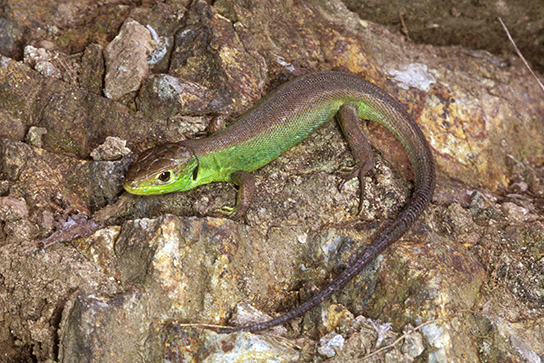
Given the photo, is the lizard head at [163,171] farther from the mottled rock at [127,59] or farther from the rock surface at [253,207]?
the mottled rock at [127,59]

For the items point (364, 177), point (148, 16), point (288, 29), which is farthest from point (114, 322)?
point (288, 29)

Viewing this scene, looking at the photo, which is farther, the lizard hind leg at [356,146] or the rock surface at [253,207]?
the lizard hind leg at [356,146]

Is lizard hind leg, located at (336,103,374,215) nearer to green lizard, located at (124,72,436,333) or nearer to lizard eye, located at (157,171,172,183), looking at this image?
green lizard, located at (124,72,436,333)

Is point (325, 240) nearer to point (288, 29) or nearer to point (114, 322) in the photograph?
point (114, 322)

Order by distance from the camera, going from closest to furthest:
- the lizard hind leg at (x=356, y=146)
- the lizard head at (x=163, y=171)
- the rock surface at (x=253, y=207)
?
the rock surface at (x=253, y=207) → the lizard head at (x=163, y=171) → the lizard hind leg at (x=356, y=146)

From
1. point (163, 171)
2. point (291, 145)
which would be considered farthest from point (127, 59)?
point (291, 145)

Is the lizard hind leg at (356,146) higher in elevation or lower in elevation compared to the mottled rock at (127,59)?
lower

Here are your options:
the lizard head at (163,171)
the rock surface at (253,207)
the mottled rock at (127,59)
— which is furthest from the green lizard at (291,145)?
the mottled rock at (127,59)

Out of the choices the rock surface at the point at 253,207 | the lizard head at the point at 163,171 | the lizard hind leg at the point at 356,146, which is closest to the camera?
the rock surface at the point at 253,207
